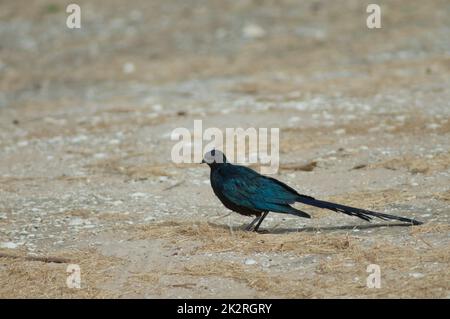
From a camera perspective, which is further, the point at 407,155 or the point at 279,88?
the point at 279,88

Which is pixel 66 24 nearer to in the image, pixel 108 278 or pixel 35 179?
pixel 35 179

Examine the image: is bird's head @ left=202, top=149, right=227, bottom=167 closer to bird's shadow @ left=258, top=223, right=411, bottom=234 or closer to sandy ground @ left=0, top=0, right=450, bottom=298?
sandy ground @ left=0, top=0, right=450, bottom=298

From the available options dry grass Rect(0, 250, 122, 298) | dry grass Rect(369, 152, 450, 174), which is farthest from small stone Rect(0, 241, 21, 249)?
dry grass Rect(369, 152, 450, 174)

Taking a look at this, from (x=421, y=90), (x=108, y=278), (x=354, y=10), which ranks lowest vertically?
(x=108, y=278)

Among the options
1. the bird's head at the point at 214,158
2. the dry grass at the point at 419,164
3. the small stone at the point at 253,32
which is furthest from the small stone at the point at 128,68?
the bird's head at the point at 214,158

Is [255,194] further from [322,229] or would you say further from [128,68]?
[128,68]

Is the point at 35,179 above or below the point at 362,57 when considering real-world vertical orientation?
below

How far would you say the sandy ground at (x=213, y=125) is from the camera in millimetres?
5848

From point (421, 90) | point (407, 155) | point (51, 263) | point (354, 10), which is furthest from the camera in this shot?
point (354, 10)

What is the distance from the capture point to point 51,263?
620 cm

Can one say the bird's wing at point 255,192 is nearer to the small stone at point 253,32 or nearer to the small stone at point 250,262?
the small stone at point 250,262

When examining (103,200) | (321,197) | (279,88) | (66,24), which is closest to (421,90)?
(279,88)

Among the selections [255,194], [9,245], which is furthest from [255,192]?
[9,245]

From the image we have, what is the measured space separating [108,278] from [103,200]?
2424 millimetres
